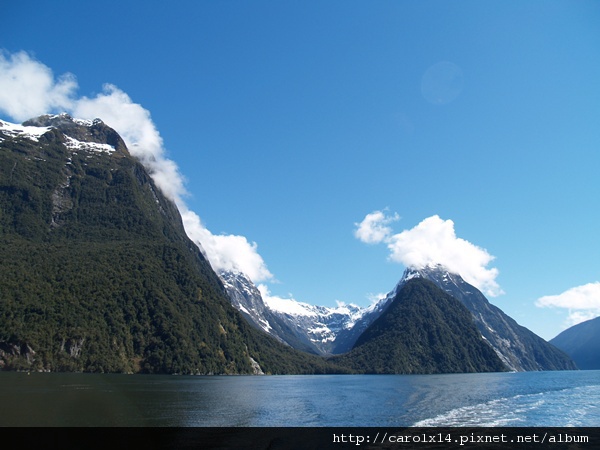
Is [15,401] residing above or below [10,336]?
below

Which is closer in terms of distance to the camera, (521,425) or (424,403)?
(521,425)

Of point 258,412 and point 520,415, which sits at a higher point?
point 258,412

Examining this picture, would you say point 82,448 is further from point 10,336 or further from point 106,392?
point 10,336

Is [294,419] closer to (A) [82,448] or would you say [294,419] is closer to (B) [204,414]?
(B) [204,414]

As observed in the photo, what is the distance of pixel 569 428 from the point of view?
55.9 meters

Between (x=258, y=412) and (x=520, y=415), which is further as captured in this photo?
(x=258, y=412)

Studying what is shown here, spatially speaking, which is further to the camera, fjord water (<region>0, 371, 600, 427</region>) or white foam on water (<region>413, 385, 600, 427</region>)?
fjord water (<region>0, 371, 600, 427</region>)

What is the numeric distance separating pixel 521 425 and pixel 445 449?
2397 centimetres

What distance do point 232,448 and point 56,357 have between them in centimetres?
18114

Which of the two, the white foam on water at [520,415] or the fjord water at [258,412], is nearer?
the white foam on water at [520,415]

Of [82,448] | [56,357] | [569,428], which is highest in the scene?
[56,357]

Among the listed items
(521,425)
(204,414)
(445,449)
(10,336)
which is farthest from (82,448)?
(10,336)

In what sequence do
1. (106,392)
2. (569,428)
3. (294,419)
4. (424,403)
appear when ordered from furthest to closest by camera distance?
(106,392) < (424,403) < (294,419) < (569,428)

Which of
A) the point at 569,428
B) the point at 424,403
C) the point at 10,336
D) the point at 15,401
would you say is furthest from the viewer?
the point at 10,336
